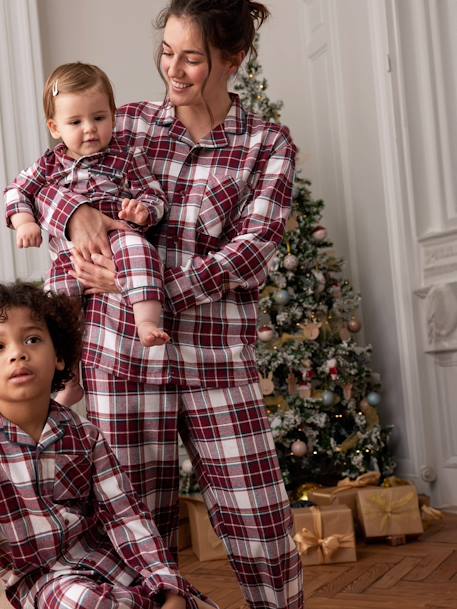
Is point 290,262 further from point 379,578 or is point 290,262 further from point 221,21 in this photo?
point 221,21

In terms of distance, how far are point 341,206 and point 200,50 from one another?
280 cm

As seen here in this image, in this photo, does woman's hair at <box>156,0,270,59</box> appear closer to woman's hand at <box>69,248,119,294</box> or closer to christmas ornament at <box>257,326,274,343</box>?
woman's hand at <box>69,248,119,294</box>

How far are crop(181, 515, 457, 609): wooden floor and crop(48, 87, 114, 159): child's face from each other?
1.50 metres

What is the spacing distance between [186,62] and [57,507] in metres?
0.93

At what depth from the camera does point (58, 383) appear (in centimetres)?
183

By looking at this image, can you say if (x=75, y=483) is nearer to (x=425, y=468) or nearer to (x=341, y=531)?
(x=341, y=531)

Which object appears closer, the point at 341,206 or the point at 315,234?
the point at 315,234

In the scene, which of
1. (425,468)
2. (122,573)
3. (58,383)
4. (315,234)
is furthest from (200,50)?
(425,468)

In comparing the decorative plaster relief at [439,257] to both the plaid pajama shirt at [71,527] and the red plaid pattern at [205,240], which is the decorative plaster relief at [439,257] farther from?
the plaid pajama shirt at [71,527]

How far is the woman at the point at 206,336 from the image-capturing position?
1.83 m

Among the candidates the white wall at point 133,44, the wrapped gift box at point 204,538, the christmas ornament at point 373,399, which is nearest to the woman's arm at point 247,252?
the wrapped gift box at point 204,538

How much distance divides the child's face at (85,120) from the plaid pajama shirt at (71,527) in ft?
2.02

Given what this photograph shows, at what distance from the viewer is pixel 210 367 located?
73.8 inches

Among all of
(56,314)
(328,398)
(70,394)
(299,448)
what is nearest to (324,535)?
(299,448)
